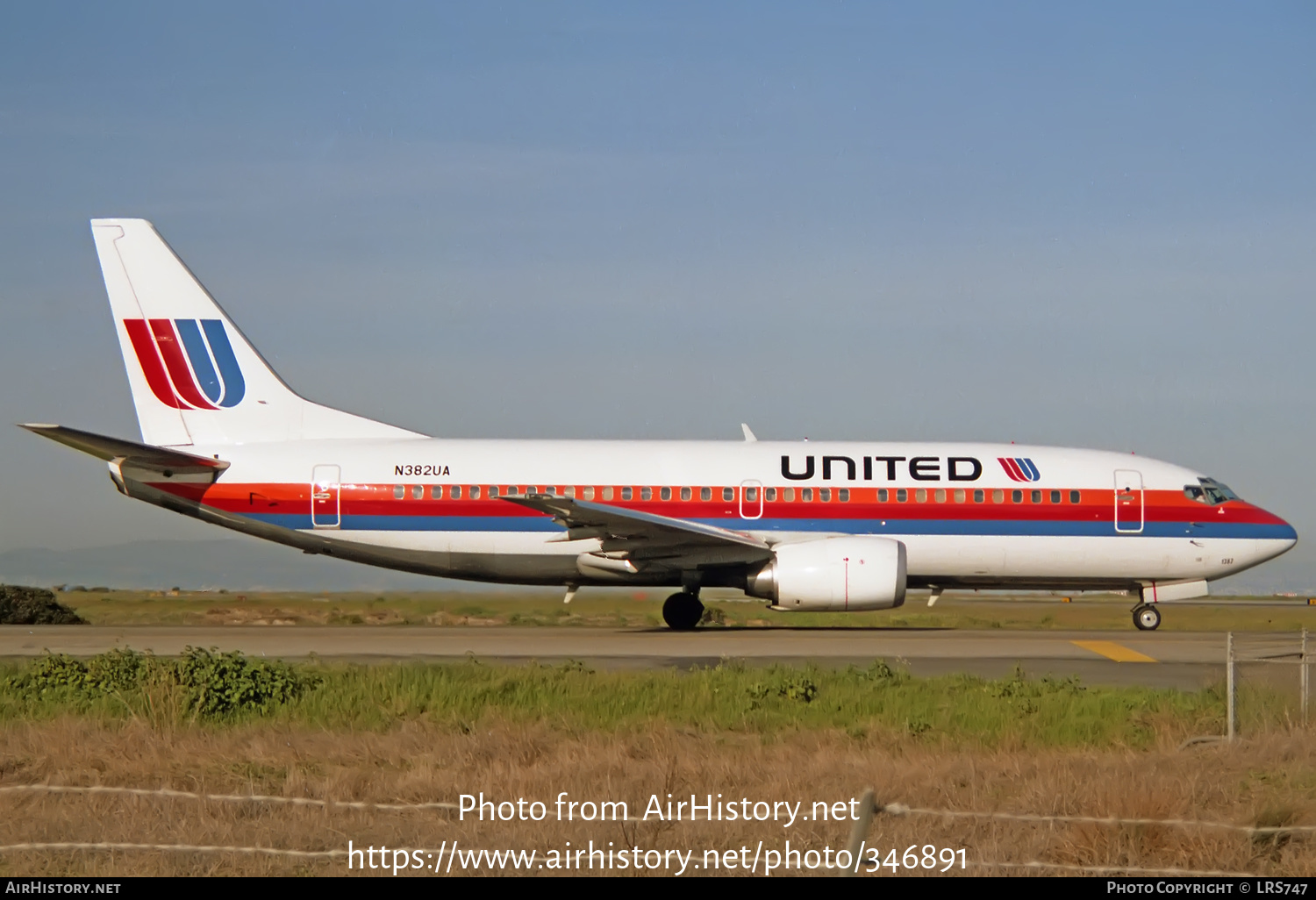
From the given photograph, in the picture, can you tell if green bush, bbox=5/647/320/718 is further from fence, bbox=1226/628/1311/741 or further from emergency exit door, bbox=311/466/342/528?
emergency exit door, bbox=311/466/342/528

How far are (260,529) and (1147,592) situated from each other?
16.2m

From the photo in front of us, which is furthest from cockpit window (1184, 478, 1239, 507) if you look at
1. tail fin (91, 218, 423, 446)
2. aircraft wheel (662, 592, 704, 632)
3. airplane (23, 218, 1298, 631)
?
tail fin (91, 218, 423, 446)

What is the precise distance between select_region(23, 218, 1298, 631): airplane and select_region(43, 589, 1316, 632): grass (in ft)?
4.62

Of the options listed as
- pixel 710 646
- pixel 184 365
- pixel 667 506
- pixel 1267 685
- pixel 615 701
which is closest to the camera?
pixel 615 701

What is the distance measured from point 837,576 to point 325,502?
356 inches

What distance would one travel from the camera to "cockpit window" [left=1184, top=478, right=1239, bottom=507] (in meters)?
25.5

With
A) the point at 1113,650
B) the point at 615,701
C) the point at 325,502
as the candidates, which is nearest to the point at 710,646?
the point at 1113,650

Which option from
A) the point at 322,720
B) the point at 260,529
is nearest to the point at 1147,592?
the point at 260,529

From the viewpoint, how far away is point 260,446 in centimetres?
2509

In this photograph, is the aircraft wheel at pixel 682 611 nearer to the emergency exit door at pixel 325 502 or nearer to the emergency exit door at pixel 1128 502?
the emergency exit door at pixel 325 502

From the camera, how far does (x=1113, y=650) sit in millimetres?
20219

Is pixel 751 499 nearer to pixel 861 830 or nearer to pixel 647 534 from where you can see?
pixel 647 534
